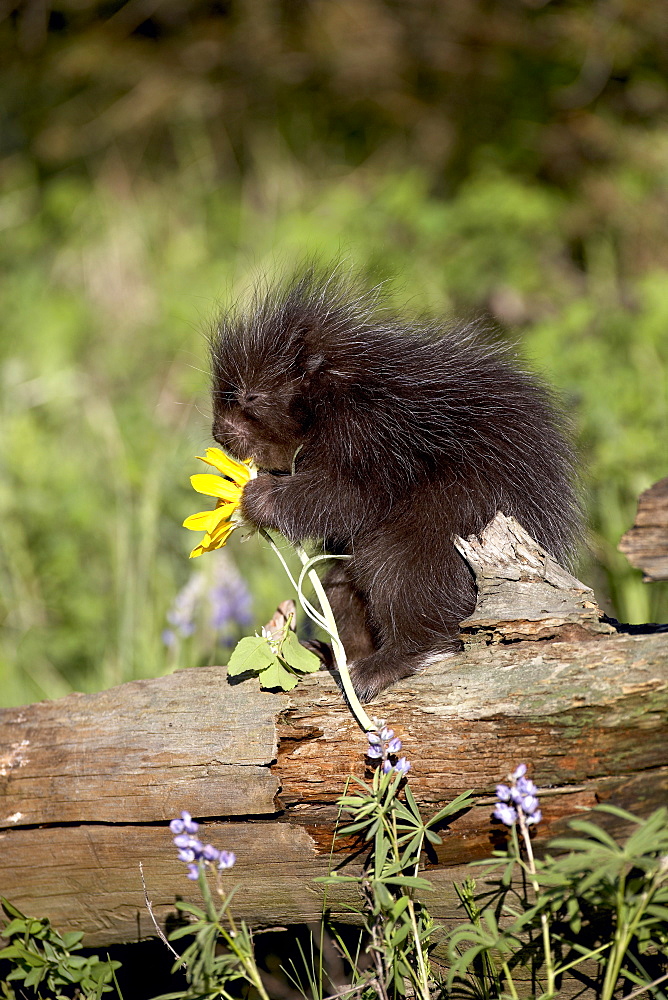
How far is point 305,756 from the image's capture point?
2.11m

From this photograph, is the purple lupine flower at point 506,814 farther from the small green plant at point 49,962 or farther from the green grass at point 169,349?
the green grass at point 169,349

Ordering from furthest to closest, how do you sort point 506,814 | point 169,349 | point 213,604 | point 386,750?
point 169,349
point 213,604
point 386,750
point 506,814

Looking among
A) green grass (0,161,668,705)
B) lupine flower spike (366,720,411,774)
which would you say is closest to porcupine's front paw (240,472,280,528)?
green grass (0,161,668,705)

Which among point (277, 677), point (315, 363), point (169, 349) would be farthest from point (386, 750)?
point (169, 349)

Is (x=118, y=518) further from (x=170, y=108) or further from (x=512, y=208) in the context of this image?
(x=170, y=108)

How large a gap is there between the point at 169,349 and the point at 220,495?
4.53m

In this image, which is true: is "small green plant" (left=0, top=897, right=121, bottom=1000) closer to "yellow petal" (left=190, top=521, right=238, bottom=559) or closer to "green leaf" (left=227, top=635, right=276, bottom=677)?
"green leaf" (left=227, top=635, right=276, bottom=677)

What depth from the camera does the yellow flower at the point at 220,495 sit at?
2.48m

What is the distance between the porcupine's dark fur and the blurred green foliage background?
0.50 m

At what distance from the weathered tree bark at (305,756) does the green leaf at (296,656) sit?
5cm

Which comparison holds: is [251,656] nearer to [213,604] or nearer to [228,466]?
[228,466]

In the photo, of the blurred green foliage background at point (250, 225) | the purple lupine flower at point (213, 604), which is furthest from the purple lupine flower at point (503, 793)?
the purple lupine flower at point (213, 604)

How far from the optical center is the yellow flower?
8.14 feet

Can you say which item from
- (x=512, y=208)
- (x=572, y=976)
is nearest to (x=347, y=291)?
(x=572, y=976)
